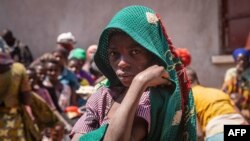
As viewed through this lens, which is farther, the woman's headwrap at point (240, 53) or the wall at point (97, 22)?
the wall at point (97, 22)

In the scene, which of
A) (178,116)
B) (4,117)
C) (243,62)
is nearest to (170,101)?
(178,116)

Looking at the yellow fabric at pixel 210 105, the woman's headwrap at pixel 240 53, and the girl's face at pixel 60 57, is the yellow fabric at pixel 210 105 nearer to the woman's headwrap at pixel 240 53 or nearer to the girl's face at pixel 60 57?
the girl's face at pixel 60 57

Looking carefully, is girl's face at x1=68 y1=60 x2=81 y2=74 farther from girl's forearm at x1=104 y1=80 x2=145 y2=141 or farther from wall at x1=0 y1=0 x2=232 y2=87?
girl's forearm at x1=104 y1=80 x2=145 y2=141

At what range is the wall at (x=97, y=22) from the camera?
8797 mm

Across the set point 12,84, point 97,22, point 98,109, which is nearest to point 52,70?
point 12,84

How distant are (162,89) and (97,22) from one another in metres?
7.24

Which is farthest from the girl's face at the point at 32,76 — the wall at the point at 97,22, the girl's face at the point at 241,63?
the girl's face at the point at 241,63

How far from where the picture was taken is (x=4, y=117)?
17.1 ft

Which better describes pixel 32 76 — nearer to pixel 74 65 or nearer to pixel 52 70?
pixel 52 70

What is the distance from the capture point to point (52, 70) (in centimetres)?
684

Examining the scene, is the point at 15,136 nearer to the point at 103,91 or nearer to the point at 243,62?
the point at 103,91

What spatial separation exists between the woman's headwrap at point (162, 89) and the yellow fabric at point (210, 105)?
2200 mm

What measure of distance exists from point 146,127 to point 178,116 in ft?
0.39

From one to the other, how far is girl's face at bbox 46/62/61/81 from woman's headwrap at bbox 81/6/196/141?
15.2ft
